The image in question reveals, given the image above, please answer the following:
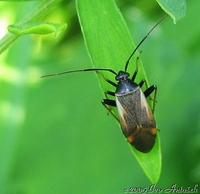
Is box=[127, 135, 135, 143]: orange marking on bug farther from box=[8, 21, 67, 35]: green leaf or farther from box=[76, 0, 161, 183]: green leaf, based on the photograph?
box=[8, 21, 67, 35]: green leaf

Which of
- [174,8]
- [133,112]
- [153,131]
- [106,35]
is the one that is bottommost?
[153,131]

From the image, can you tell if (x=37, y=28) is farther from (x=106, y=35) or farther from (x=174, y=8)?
(x=174, y=8)

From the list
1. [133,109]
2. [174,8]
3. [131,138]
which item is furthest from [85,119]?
[174,8]

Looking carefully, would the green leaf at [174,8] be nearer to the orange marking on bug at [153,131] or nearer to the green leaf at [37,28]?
the green leaf at [37,28]

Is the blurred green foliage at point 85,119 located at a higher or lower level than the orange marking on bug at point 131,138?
higher

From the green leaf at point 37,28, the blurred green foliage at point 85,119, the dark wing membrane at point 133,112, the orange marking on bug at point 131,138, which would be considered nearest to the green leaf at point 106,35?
the green leaf at point 37,28

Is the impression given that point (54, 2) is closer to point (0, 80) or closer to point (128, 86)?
point (128, 86)
